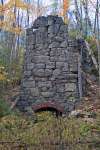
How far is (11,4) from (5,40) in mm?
4253

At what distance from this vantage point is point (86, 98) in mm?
16797

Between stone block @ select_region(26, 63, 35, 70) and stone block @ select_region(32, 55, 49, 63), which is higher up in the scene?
stone block @ select_region(32, 55, 49, 63)

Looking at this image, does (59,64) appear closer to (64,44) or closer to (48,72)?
(48,72)

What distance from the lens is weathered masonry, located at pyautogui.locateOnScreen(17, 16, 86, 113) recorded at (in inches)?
663

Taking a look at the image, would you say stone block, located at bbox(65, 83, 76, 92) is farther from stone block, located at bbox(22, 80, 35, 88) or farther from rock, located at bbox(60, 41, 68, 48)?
rock, located at bbox(60, 41, 68, 48)

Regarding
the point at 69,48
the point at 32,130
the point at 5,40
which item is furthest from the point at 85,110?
the point at 5,40

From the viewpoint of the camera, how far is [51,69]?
56.0 feet

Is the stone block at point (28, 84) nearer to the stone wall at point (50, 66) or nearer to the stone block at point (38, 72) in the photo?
the stone wall at point (50, 66)

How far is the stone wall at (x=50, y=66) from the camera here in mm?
16891

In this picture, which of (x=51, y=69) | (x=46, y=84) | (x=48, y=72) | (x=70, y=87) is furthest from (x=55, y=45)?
(x=70, y=87)

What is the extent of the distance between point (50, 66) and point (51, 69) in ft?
0.44

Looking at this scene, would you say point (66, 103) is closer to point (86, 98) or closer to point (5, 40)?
point (86, 98)

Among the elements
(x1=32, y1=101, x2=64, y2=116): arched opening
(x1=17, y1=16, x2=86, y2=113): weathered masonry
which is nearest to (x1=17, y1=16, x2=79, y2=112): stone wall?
(x1=17, y1=16, x2=86, y2=113): weathered masonry

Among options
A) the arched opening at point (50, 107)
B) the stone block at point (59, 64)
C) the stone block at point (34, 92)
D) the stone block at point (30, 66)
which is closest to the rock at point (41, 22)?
the stone block at point (30, 66)
